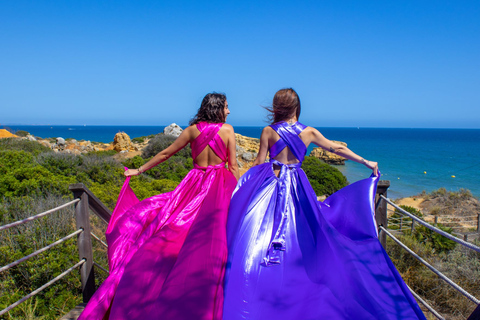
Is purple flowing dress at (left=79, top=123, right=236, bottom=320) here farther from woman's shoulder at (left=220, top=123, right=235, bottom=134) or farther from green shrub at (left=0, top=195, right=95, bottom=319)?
green shrub at (left=0, top=195, right=95, bottom=319)

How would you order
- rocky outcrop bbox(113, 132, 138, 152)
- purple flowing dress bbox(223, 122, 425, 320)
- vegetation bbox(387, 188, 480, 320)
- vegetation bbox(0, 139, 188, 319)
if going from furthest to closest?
rocky outcrop bbox(113, 132, 138, 152)
vegetation bbox(387, 188, 480, 320)
vegetation bbox(0, 139, 188, 319)
purple flowing dress bbox(223, 122, 425, 320)

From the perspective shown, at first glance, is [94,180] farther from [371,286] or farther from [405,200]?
[405,200]

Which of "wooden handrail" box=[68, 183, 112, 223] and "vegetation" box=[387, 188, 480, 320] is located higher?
"wooden handrail" box=[68, 183, 112, 223]

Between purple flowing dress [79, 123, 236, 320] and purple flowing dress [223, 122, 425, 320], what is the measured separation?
0.15m

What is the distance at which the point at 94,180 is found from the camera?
935 cm

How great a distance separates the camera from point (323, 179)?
1539cm

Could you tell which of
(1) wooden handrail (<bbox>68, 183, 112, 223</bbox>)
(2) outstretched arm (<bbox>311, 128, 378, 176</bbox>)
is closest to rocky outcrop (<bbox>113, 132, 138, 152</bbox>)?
(1) wooden handrail (<bbox>68, 183, 112, 223</bbox>)

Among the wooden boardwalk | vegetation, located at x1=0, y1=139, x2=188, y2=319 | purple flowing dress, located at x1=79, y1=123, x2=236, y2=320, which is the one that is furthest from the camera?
vegetation, located at x1=0, y1=139, x2=188, y2=319

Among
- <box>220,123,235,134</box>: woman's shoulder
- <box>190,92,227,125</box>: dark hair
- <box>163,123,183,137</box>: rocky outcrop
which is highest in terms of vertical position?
<box>190,92,227,125</box>: dark hair

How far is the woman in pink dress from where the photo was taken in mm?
2127

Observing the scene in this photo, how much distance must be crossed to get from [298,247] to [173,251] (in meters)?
1.04

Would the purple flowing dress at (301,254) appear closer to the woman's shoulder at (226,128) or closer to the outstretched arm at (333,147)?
the outstretched arm at (333,147)

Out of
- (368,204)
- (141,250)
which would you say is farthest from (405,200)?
(141,250)

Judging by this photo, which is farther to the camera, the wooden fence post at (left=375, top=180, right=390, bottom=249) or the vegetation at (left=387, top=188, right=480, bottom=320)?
the vegetation at (left=387, top=188, right=480, bottom=320)
